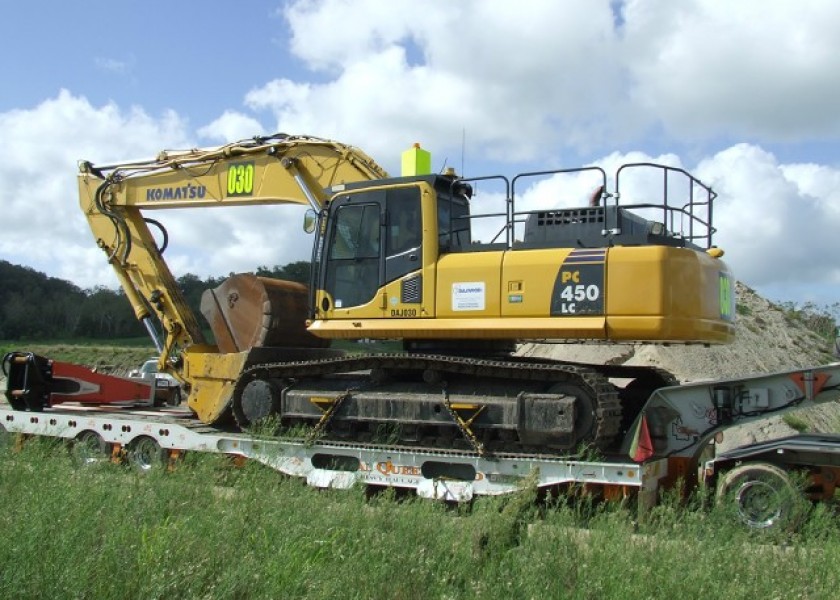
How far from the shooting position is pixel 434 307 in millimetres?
8586

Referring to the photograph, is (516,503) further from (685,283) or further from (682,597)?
(685,283)

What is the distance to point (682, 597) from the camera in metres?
4.67

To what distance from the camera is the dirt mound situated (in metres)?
14.5

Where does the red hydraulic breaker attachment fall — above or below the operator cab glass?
below

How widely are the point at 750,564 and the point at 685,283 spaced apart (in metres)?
3.15

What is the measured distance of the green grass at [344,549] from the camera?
4.62 metres

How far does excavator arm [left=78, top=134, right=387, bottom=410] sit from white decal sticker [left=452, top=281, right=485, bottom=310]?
7.65 ft

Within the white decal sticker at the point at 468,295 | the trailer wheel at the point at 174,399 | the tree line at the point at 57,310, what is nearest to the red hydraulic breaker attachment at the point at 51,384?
the trailer wheel at the point at 174,399

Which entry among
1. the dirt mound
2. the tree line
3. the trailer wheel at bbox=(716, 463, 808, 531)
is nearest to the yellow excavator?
the trailer wheel at bbox=(716, 463, 808, 531)

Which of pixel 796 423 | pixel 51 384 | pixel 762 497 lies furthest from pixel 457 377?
pixel 796 423

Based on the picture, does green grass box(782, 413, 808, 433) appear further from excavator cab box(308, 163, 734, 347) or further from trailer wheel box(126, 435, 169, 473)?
trailer wheel box(126, 435, 169, 473)

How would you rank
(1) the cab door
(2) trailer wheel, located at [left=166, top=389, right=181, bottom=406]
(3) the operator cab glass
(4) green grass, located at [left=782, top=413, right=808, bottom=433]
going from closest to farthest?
1. (3) the operator cab glass
2. (1) the cab door
3. (2) trailer wheel, located at [left=166, top=389, right=181, bottom=406]
4. (4) green grass, located at [left=782, top=413, right=808, bottom=433]

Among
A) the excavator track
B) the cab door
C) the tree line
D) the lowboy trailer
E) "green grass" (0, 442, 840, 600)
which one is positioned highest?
the tree line

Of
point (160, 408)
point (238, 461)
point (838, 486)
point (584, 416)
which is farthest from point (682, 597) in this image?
point (160, 408)
